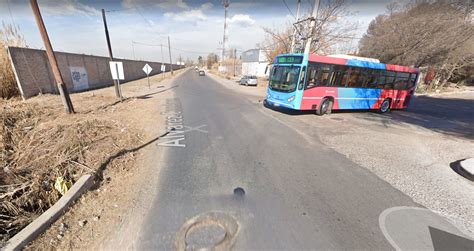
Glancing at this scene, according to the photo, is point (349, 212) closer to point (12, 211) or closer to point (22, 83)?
point (12, 211)

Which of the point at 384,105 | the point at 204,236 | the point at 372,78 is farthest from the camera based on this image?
the point at 384,105

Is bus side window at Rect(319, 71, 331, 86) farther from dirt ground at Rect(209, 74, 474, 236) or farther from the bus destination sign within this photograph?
dirt ground at Rect(209, 74, 474, 236)

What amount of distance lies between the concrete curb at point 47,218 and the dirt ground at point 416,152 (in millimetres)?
5603

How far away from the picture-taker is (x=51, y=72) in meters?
12.3

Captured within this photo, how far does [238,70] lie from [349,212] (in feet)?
172

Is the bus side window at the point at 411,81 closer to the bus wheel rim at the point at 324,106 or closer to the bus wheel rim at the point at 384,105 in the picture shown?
the bus wheel rim at the point at 384,105

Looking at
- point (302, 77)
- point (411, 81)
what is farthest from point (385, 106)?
point (302, 77)

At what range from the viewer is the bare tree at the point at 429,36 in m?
17.8

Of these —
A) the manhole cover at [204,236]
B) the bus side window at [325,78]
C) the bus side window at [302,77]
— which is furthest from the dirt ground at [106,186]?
the bus side window at [325,78]

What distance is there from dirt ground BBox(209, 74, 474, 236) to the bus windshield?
4.51 ft

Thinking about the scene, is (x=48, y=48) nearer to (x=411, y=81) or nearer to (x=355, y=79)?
(x=355, y=79)

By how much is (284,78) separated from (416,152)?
5465 millimetres

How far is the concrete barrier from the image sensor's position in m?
10.2

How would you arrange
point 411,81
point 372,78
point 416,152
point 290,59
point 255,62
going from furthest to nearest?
1. point 255,62
2. point 411,81
3. point 372,78
4. point 290,59
5. point 416,152
